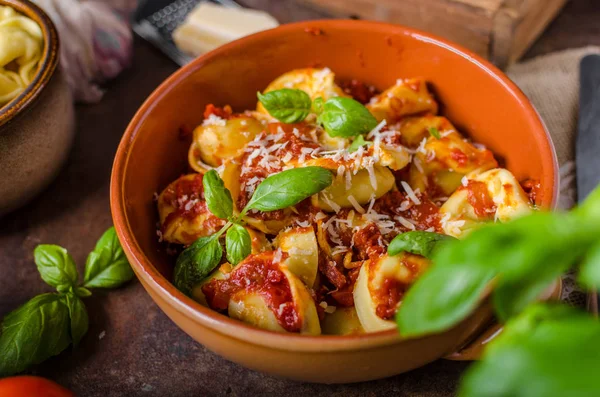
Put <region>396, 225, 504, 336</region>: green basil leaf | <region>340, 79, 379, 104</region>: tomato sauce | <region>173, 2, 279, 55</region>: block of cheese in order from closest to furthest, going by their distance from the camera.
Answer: <region>396, 225, 504, 336</region>: green basil leaf → <region>340, 79, 379, 104</region>: tomato sauce → <region>173, 2, 279, 55</region>: block of cheese

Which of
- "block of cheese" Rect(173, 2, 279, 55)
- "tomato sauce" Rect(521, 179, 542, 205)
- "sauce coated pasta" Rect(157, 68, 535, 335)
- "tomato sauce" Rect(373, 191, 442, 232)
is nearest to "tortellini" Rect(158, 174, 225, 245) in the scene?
"sauce coated pasta" Rect(157, 68, 535, 335)

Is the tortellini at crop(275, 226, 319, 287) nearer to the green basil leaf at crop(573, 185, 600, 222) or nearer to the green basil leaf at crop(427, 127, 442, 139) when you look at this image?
the green basil leaf at crop(427, 127, 442, 139)

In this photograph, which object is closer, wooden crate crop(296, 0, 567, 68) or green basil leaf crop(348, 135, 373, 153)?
green basil leaf crop(348, 135, 373, 153)

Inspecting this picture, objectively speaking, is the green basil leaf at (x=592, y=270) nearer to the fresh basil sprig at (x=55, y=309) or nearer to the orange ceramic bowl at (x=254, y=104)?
the orange ceramic bowl at (x=254, y=104)

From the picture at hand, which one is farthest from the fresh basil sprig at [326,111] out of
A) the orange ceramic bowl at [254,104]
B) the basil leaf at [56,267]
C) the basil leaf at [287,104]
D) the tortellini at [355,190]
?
the basil leaf at [56,267]

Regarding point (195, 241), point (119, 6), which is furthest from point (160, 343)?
point (119, 6)

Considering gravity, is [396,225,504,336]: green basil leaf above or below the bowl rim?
above

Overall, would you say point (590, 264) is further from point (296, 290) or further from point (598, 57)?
point (598, 57)

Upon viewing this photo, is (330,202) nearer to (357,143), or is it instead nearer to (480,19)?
(357,143)
